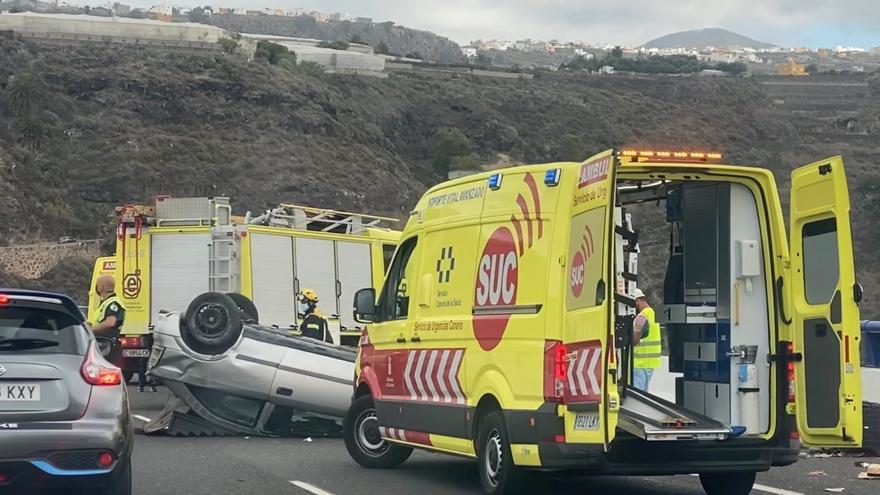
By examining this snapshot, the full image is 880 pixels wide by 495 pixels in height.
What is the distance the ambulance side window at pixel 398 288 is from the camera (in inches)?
443

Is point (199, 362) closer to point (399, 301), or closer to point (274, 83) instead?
point (399, 301)

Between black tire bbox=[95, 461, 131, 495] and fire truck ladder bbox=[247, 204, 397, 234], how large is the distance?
12343 mm

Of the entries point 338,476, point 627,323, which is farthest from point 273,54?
point 627,323

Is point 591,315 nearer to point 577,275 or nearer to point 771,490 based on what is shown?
point 577,275

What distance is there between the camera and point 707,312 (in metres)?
9.82

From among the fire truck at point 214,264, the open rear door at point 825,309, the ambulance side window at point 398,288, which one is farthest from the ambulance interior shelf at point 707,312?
the fire truck at point 214,264

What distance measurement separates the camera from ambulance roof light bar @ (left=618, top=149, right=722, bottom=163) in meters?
8.94

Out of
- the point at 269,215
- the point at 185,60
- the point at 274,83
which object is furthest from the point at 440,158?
the point at 269,215

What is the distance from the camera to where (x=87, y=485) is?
7.72 m

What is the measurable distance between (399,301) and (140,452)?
328cm

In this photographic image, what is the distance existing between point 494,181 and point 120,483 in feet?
11.9

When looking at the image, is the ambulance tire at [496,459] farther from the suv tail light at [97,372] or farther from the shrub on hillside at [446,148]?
the shrub on hillside at [446,148]

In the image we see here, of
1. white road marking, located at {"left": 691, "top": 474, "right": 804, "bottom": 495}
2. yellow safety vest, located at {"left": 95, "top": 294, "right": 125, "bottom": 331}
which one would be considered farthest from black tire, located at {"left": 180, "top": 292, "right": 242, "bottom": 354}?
white road marking, located at {"left": 691, "top": 474, "right": 804, "bottom": 495}

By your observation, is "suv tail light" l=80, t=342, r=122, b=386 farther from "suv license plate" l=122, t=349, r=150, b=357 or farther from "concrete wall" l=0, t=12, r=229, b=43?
"concrete wall" l=0, t=12, r=229, b=43
